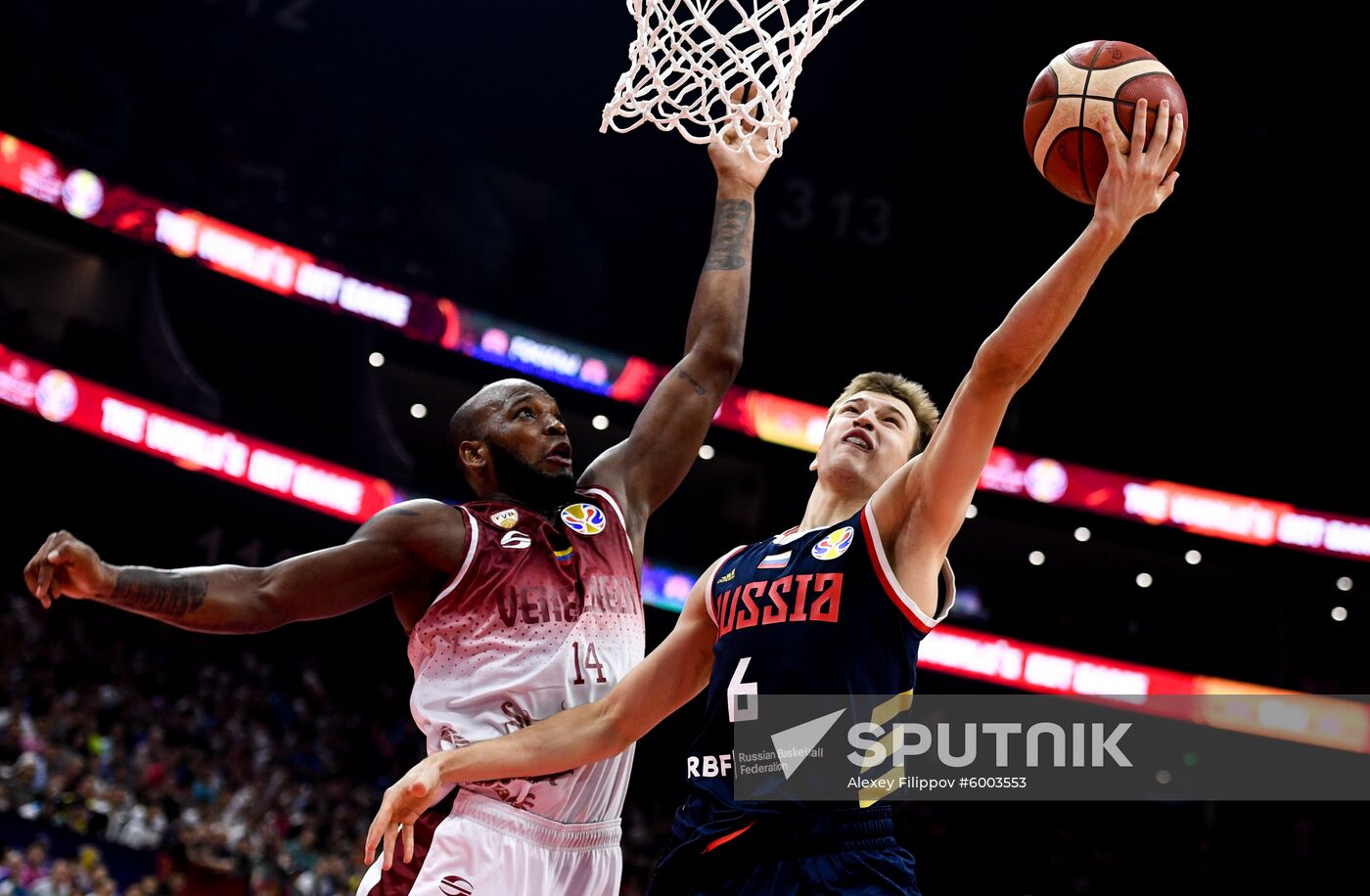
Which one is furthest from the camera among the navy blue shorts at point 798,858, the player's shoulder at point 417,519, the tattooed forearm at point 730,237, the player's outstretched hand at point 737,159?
the player's outstretched hand at point 737,159

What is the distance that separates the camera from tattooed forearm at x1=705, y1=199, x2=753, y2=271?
4.19 metres

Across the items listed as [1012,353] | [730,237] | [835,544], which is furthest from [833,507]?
[730,237]

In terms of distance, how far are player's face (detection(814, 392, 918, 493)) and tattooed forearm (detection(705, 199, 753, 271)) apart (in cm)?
113

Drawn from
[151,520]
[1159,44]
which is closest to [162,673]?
[151,520]

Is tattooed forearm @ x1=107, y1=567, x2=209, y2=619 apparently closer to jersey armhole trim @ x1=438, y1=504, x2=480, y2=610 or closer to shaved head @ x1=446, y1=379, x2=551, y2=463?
jersey armhole trim @ x1=438, y1=504, x2=480, y2=610

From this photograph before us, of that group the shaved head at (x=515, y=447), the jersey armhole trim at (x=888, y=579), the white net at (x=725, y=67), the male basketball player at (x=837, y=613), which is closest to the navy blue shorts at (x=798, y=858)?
the male basketball player at (x=837, y=613)

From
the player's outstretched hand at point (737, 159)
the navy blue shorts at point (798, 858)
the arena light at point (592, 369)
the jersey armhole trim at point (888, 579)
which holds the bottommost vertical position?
the navy blue shorts at point (798, 858)

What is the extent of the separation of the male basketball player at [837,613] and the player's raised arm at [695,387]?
0.80 meters

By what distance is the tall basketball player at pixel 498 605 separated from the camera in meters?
3.22

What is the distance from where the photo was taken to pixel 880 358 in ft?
66.0

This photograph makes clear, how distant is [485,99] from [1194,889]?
16755mm

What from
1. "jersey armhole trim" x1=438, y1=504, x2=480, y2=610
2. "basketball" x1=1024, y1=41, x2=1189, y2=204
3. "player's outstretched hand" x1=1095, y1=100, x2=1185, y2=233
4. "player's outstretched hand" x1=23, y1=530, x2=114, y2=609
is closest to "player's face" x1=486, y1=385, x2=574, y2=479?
"jersey armhole trim" x1=438, y1=504, x2=480, y2=610

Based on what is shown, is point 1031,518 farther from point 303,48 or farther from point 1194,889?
point 303,48

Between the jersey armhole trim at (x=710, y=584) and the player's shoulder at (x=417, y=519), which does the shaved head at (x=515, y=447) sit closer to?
the player's shoulder at (x=417, y=519)
